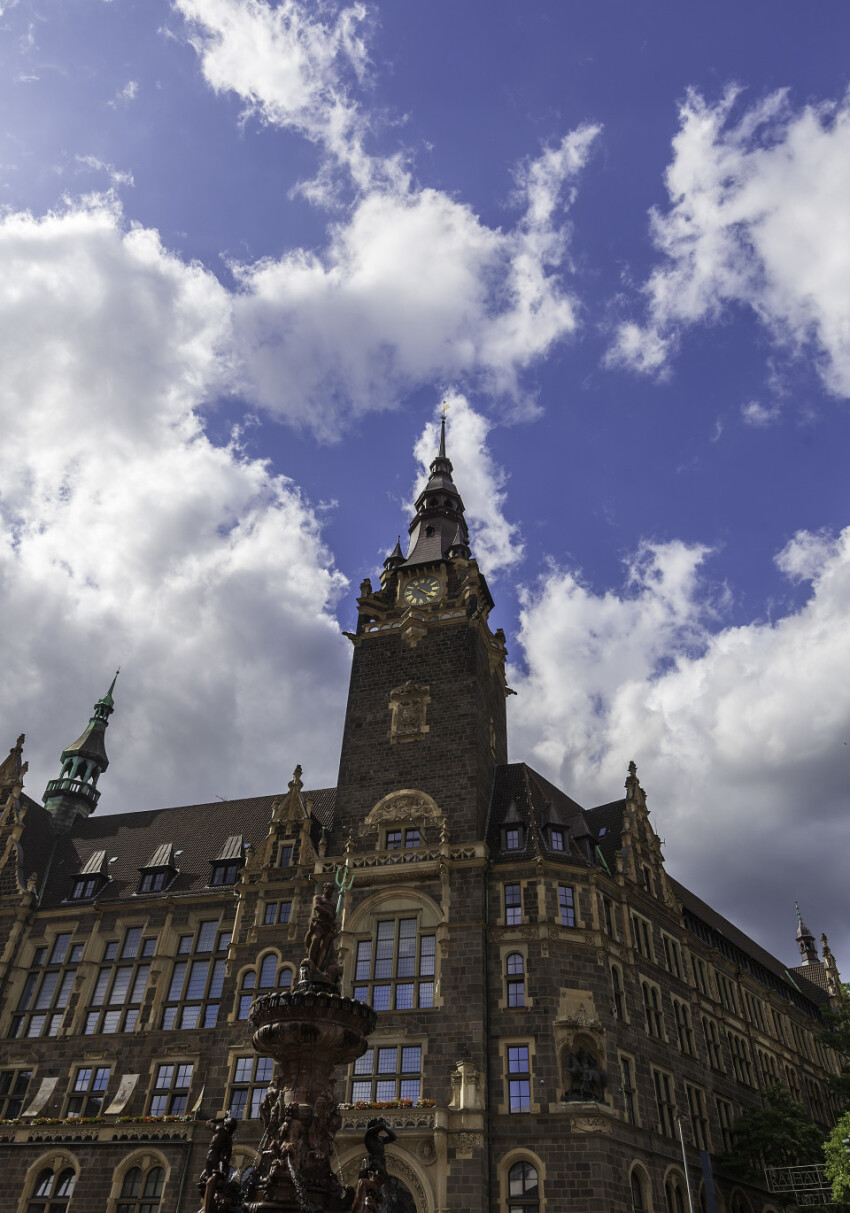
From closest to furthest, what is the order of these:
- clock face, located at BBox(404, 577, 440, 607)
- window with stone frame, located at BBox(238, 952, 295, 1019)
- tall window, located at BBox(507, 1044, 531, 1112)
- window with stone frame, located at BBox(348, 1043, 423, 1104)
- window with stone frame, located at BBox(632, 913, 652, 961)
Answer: tall window, located at BBox(507, 1044, 531, 1112)
window with stone frame, located at BBox(348, 1043, 423, 1104)
window with stone frame, located at BBox(238, 952, 295, 1019)
window with stone frame, located at BBox(632, 913, 652, 961)
clock face, located at BBox(404, 577, 440, 607)

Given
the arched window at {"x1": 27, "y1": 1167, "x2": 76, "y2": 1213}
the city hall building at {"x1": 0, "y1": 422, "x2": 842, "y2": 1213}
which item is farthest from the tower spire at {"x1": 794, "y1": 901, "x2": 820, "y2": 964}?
the arched window at {"x1": 27, "y1": 1167, "x2": 76, "y2": 1213}

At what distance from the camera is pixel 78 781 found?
6625 cm

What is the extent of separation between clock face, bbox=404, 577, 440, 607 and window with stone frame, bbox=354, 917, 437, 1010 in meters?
18.3

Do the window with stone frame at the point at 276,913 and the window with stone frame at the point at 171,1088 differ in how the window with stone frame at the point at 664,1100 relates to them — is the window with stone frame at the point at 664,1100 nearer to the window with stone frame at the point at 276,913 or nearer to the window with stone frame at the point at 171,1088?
the window with stone frame at the point at 276,913

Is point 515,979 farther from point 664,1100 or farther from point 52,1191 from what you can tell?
point 52,1191

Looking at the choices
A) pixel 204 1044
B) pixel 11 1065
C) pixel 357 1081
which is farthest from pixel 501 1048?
pixel 11 1065

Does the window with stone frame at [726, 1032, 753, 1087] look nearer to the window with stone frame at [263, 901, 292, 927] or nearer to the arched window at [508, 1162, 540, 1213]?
the arched window at [508, 1162, 540, 1213]

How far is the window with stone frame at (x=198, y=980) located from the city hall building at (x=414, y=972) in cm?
13

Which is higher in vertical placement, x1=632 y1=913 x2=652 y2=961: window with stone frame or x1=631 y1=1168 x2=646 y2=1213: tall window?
x1=632 y1=913 x2=652 y2=961: window with stone frame

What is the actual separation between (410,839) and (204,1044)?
13.3 metres

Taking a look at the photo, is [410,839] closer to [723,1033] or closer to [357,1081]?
[357,1081]

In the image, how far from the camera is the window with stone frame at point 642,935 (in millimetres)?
46438

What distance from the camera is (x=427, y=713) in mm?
50031

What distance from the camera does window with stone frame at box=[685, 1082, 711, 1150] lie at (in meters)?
45.1
